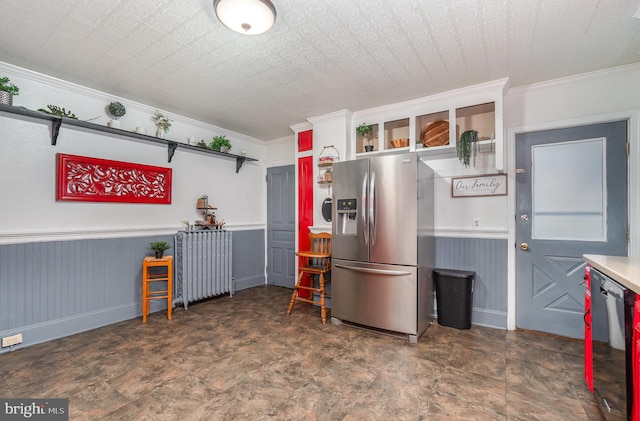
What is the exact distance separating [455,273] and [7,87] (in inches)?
190

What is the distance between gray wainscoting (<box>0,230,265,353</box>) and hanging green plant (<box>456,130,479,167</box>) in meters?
3.92

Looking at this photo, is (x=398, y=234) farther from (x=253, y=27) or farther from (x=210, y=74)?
(x=210, y=74)

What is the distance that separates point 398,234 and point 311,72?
1869mm

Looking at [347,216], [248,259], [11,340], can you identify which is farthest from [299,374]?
[248,259]

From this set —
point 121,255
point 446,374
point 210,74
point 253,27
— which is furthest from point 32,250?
point 446,374

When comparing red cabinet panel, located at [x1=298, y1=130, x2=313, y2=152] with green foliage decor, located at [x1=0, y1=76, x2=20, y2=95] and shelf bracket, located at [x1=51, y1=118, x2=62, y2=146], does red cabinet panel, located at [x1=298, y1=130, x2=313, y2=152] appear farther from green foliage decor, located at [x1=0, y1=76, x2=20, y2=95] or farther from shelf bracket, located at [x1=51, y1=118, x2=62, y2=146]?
green foliage decor, located at [x1=0, y1=76, x2=20, y2=95]

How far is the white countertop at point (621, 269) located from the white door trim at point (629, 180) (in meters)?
0.97

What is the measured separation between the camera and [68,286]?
9.97ft

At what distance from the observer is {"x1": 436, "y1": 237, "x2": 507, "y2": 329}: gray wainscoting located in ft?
10.6

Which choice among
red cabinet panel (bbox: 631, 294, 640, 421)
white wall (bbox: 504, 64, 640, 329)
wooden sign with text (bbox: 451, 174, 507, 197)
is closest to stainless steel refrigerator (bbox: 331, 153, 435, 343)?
wooden sign with text (bbox: 451, 174, 507, 197)

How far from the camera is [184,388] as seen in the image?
2.09 m

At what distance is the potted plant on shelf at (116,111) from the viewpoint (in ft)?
10.8

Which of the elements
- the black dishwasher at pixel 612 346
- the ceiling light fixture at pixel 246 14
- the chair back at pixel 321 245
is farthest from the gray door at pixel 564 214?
the ceiling light fixture at pixel 246 14

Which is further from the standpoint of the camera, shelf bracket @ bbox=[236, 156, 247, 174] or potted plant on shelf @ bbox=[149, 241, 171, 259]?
shelf bracket @ bbox=[236, 156, 247, 174]
